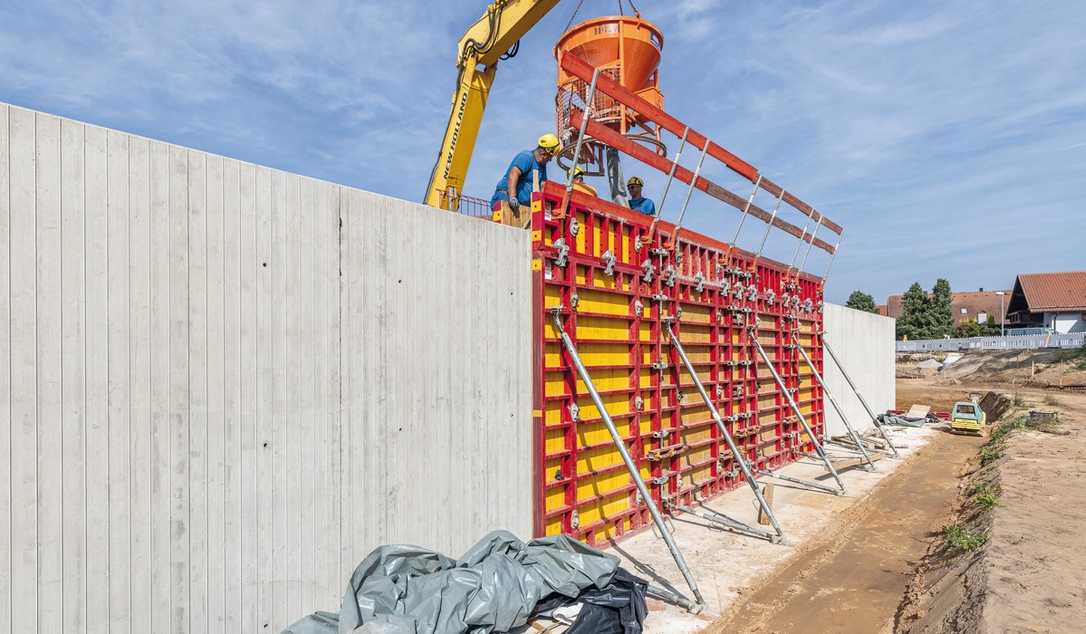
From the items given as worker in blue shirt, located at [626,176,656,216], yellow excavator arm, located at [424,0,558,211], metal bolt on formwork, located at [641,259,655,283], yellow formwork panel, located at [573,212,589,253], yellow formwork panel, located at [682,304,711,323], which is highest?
yellow excavator arm, located at [424,0,558,211]

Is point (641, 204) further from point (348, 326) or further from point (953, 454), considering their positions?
point (953, 454)

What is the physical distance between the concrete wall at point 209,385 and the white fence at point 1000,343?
42.2m

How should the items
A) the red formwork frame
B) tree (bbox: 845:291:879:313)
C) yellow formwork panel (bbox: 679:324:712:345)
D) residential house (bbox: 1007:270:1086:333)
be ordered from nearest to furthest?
the red formwork frame, yellow formwork panel (bbox: 679:324:712:345), residential house (bbox: 1007:270:1086:333), tree (bbox: 845:291:879:313)

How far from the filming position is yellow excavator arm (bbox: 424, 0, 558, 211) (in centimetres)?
962

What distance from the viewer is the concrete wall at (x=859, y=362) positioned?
15.1m

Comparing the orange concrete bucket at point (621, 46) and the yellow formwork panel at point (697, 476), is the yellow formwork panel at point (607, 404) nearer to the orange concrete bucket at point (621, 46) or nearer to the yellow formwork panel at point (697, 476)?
the yellow formwork panel at point (697, 476)

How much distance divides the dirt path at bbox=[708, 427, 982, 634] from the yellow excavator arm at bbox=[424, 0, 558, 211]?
7449mm

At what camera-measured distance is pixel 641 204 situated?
9148mm

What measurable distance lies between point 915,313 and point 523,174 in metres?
53.9

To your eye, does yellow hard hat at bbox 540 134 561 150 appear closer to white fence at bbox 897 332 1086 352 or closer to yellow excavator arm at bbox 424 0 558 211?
Answer: yellow excavator arm at bbox 424 0 558 211

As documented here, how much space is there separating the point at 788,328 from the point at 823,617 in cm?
776

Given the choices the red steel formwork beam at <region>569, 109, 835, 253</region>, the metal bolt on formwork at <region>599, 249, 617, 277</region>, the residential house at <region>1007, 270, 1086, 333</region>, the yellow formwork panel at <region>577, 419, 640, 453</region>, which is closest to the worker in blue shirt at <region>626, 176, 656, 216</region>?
the red steel formwork beam at <region>569, 109, 835, 253</region>

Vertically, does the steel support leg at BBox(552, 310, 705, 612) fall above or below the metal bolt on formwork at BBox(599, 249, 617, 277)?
below

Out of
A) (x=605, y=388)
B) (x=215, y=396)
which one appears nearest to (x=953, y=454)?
(x=605, y=388)
